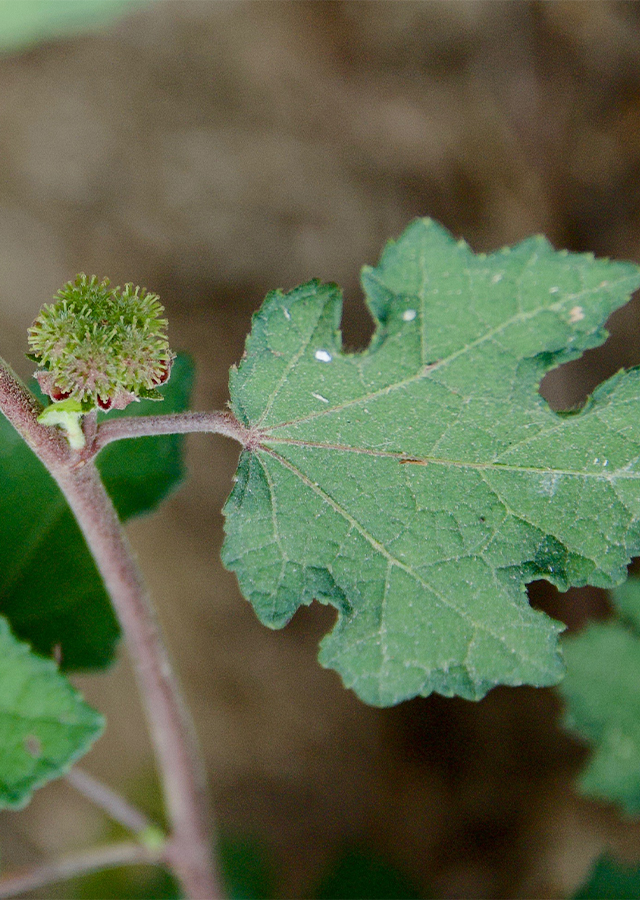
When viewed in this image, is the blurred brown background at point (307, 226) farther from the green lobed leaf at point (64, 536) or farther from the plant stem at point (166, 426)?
the plant stem at point (166, 426)

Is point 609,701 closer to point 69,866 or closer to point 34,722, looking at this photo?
point 69,866

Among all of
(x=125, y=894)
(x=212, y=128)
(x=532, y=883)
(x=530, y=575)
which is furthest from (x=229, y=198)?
(x=532, y=883)

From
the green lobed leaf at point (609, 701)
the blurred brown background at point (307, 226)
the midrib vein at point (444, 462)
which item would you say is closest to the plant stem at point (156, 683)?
the midrib vein at point (444, 462)

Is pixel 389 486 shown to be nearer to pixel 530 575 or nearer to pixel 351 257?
pixel 530 575

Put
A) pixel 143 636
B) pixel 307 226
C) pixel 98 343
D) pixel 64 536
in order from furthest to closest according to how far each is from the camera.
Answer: pixel 307 226 → pixel 64 536 → pixel 143 636 → pixel 98 343

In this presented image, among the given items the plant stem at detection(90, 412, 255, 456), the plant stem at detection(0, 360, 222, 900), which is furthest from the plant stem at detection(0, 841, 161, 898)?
the plant stem at detection(90, 412, 255, 456)

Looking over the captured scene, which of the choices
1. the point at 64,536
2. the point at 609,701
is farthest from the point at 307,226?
the point at 609,701

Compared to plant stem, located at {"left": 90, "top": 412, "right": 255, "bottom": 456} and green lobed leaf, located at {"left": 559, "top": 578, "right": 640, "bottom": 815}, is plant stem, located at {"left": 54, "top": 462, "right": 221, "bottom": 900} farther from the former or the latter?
green lobed leaf, located at {"left": 559, "top": 578, "right": 640, "bottom": 815}
